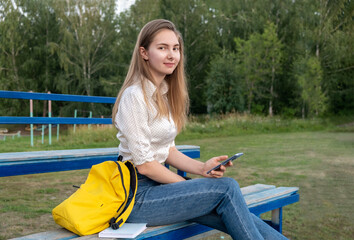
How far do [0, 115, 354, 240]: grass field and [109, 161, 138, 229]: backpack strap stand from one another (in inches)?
66.5

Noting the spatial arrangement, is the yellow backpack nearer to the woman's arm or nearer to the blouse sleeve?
the blouse sleeve

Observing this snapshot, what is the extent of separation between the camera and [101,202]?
6.01 feet

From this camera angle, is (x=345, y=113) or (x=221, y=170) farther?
(x=345, y=113)

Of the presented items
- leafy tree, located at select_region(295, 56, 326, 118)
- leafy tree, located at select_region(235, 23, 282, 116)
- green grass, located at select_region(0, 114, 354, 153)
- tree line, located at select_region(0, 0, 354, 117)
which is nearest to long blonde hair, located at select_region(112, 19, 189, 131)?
green grass, located at select_region(0, 114, 354, 153)

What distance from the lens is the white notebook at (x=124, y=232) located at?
5.82ft

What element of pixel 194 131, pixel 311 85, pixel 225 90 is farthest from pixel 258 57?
pixel 194 131

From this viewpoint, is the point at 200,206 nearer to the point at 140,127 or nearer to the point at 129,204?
the point at 129,204

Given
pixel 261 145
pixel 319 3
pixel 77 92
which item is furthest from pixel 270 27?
pixel 261 145

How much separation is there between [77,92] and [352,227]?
23.2 m

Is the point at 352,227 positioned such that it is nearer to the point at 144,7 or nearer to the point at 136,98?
the point at 136,98

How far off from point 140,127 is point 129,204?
387 mm

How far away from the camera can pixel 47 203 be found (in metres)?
4.55

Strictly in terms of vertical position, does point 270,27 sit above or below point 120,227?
above

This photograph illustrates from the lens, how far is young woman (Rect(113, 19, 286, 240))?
1.93 m
